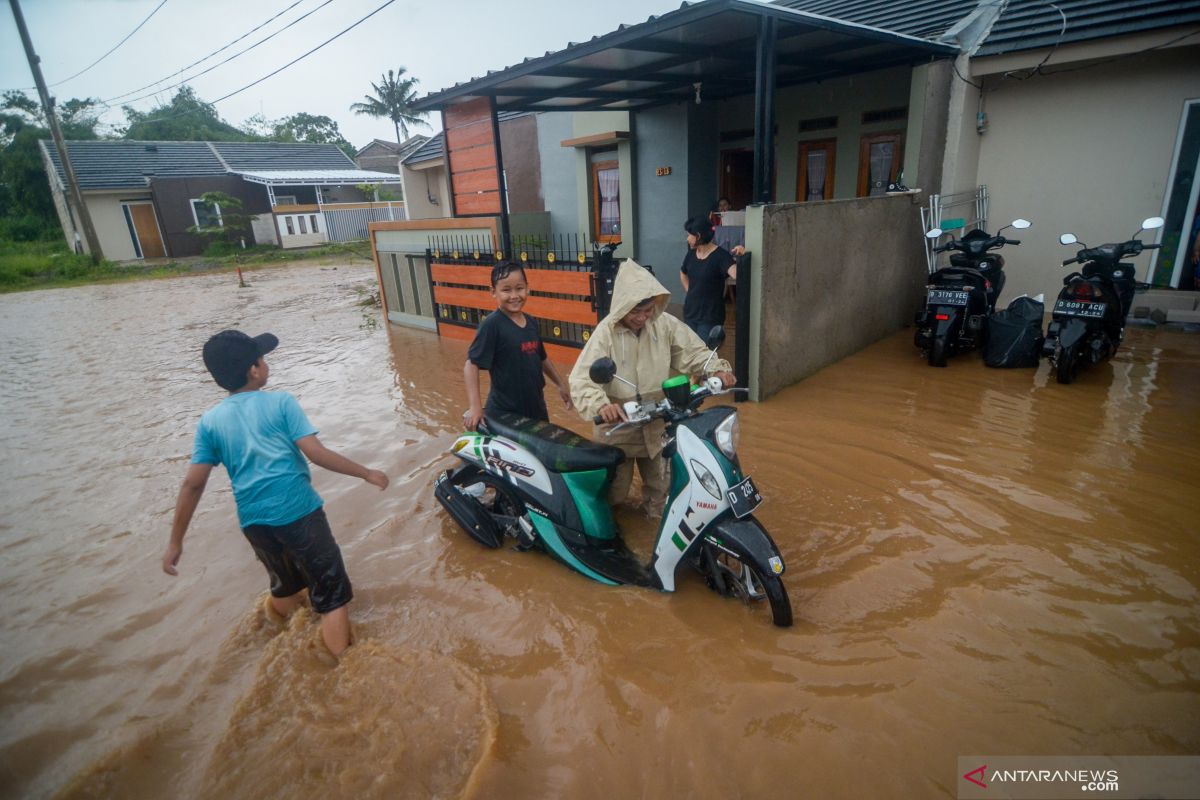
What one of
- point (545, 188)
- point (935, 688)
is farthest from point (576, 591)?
point (545, 188)

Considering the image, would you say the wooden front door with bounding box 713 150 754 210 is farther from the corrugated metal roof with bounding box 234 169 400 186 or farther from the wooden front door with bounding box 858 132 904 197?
the corrugated metal roof with bounding box 234 169 400 186

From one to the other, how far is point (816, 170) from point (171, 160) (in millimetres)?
31172

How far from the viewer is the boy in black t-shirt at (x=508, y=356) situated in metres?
3.65

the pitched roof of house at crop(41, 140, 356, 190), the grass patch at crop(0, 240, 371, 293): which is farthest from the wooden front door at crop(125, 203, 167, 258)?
the grass patch at crop(0, 240, 371, 293)

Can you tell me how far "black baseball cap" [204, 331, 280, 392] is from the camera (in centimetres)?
257

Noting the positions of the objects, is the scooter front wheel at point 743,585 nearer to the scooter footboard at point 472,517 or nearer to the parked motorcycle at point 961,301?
the scooter footboard at point 472,517

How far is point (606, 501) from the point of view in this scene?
3.43m

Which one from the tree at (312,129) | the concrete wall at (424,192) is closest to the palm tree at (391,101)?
the tree at (312,129)

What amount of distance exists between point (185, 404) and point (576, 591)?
6280 mm

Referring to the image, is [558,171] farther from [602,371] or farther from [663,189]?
[602,371]

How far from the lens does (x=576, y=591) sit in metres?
3.29

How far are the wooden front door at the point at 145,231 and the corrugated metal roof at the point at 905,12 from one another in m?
29.0

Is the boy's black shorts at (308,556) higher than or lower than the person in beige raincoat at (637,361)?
lower

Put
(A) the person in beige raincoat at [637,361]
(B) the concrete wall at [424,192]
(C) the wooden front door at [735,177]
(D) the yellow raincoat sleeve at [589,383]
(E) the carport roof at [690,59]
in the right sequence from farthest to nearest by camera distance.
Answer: (B) the concrete wall at [424,192] → (C) the wooden front door at [735,177] → (E) the carport roof at [690,59] → (A) the person in beige raincoat at [637,361] → (D) the yellow raincoat sleeve at [589,383]
